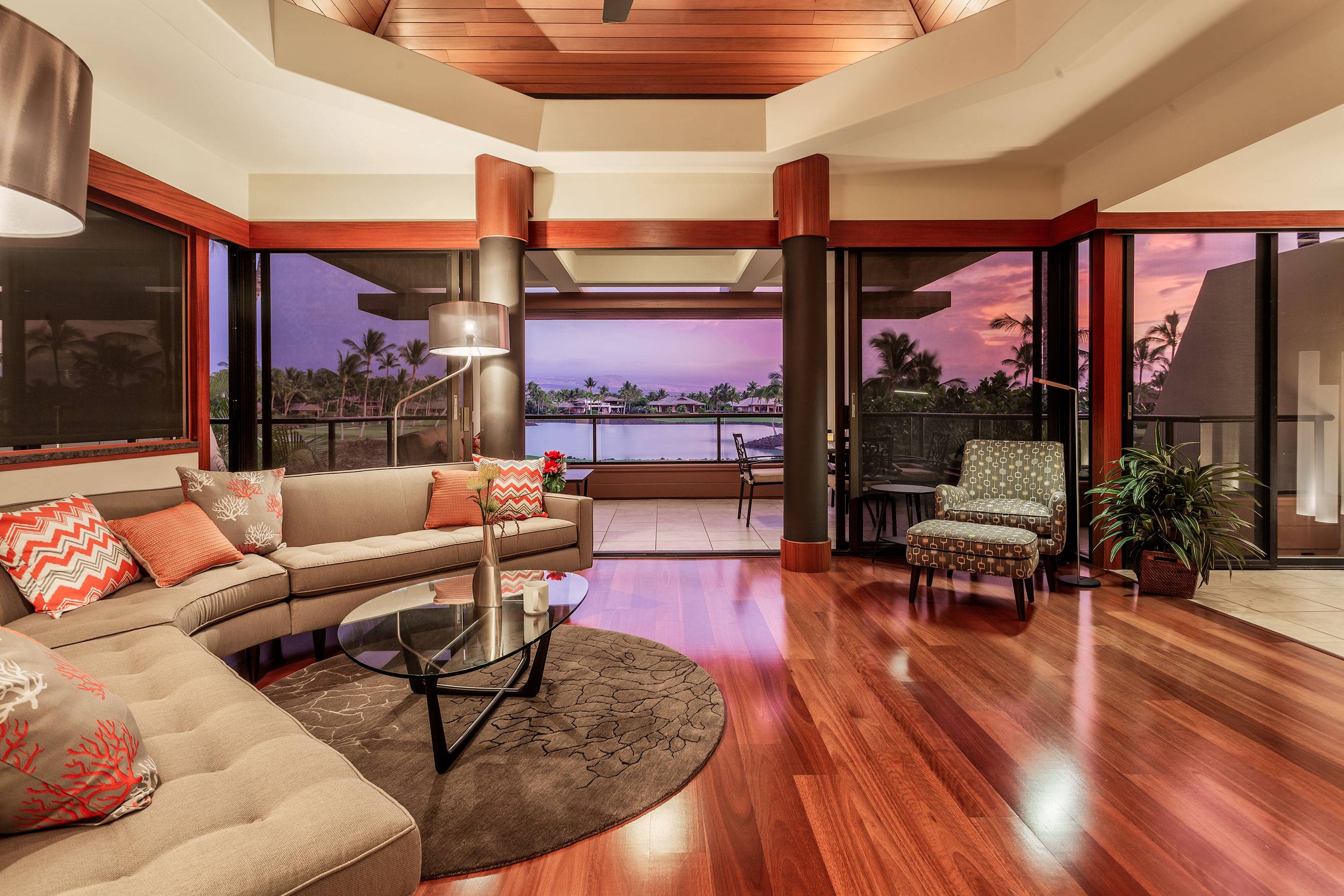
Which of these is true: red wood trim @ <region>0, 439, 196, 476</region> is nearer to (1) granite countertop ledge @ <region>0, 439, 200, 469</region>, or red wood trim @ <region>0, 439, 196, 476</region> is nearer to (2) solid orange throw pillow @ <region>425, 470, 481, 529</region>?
(1) granite countertop ledge @ <region>0, 439, 200, 469</region>

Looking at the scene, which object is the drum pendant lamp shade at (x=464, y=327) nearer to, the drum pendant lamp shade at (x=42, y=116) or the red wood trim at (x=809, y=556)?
the red wood trim at (x=809, y=556)

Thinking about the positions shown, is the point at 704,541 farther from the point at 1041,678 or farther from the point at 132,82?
the point at 132,82

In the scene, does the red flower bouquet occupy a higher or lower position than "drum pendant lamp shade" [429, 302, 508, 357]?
lower

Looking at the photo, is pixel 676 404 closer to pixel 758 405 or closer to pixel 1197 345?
pixel 758 405

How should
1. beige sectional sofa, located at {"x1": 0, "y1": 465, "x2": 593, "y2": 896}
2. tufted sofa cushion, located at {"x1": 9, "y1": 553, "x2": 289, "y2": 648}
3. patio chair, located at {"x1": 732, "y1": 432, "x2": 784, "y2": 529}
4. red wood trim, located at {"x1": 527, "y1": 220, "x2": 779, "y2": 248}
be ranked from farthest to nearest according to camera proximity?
patio chair, located at {"x1": 732, "y1": 432, "x2": 784, "y2": 529}
red wood trim, located at {"x1": 527, "y1": 220, "x2": 779, "y2": 248}
tufted sofa cushion, located at {"x1": 9, "y1": 553, "x2": 289, "y2": 648}
beige sectional sofa, located at {"x1": 0, "y1": 465, "x2": 593, "y2": 896}

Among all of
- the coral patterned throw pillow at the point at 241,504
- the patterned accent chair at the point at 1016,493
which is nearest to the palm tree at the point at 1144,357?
the patterned accent chair at the point at 1016,493

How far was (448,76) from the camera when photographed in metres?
3.79

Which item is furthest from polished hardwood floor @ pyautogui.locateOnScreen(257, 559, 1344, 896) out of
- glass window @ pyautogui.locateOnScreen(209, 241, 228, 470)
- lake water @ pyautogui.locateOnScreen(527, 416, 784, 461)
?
lake water @ pyautogui.locateOnScreen(527, 416, 784, 461)

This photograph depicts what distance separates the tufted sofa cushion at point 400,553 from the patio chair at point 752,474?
8.56ft

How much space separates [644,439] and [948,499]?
522 centimetres

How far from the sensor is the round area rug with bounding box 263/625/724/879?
1696 millimetres

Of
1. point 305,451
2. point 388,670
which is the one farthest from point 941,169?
point 305,451

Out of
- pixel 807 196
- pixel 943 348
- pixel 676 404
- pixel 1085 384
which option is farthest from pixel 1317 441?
pixel 676 404

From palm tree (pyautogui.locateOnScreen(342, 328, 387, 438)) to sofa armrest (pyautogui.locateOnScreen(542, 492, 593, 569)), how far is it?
2115 mm
